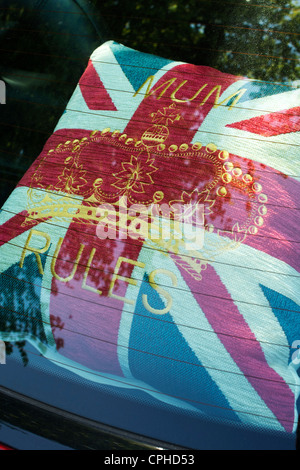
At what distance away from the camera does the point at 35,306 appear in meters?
0.86

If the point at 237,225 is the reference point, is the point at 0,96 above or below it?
above

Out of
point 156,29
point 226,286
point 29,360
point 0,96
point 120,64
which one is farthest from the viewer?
point 0,96

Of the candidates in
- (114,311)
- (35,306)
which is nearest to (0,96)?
(35,306)

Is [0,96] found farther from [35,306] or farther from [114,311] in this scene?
[114,311]

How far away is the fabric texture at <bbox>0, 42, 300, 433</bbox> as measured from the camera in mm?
756

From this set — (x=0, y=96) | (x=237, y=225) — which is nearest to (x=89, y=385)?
(x=237, y=225)

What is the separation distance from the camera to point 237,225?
2.59ft

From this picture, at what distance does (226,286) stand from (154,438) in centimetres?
34

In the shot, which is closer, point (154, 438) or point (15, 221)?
point (154, 438)

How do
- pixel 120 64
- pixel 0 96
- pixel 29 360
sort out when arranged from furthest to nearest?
1. pixel 0 96
2. pixel 120 64
3. pixel 29 360

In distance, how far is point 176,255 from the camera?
2.60 feet

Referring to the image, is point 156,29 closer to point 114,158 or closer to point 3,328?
point 114,158

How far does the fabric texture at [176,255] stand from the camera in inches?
29.8

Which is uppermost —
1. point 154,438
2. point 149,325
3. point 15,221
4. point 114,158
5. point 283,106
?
point 283,106
